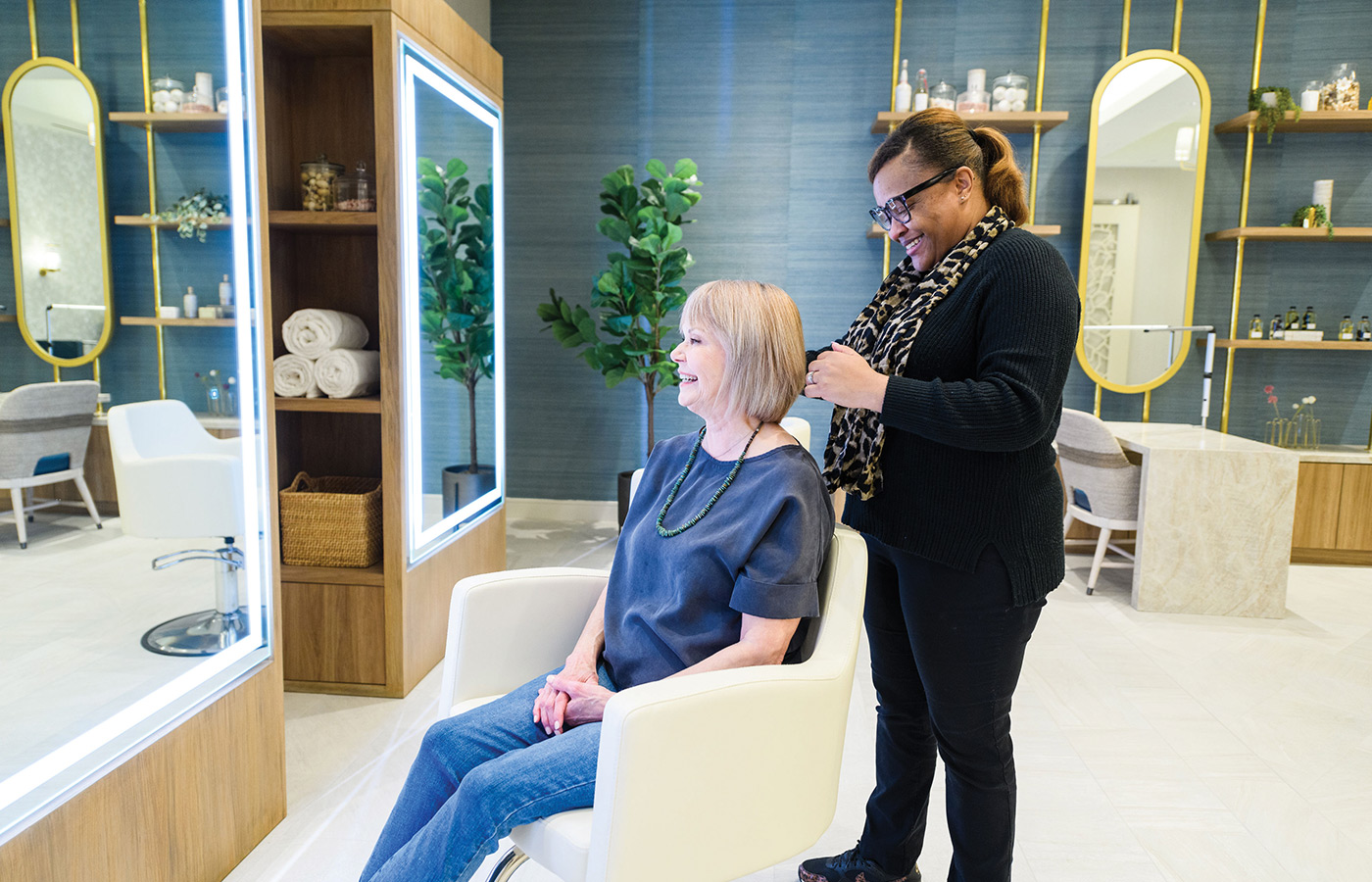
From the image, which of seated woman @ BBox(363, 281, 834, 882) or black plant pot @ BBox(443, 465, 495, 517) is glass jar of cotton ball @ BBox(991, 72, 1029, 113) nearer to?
black plant pot @ BBox(443, 465, 495, 517)

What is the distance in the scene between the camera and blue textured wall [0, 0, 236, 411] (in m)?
1.19

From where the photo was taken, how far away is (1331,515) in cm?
435

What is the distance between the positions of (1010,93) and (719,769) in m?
4.20

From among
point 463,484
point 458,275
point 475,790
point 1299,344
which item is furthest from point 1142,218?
point 475,790

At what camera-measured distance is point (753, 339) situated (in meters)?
1.34

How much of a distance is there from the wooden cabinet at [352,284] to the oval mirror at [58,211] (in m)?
1.09

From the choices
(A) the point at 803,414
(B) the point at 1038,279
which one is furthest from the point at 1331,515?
(B) the point at 1038,279

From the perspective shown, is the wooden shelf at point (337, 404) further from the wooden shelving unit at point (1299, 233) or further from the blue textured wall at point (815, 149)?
the wooden shelving unit at point (1299, 233)

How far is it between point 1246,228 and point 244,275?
14.7 feet

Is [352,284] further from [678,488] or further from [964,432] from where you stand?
[964,432]

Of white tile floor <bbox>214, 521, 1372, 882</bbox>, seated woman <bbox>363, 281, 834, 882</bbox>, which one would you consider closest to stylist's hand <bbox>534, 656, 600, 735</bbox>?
seated woman <bbox>363, 281, 834, 882</bbox>

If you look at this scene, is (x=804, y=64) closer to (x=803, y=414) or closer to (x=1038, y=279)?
(x=803, y=414)

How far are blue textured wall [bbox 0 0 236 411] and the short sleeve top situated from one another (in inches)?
32.8

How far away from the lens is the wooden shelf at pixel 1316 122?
4.28m
